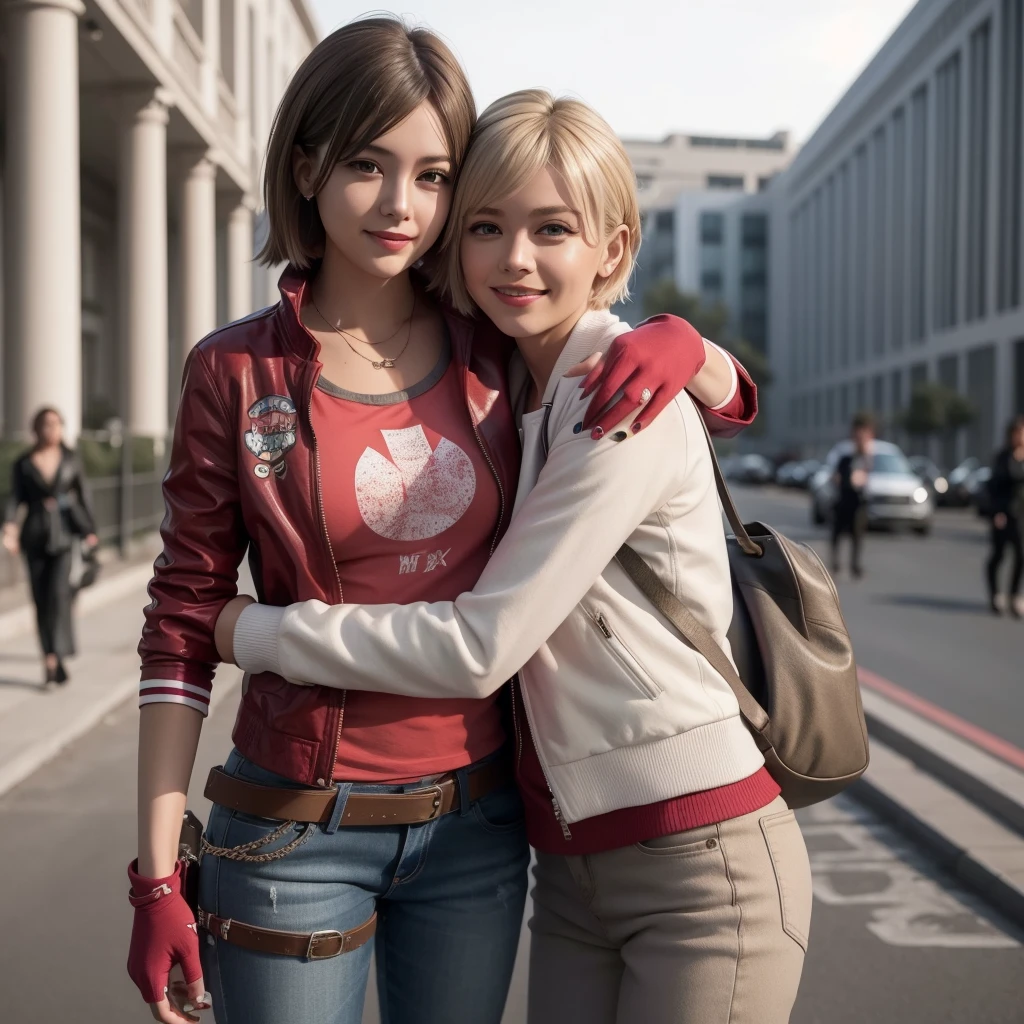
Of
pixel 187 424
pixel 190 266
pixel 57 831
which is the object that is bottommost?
pixel 57 831

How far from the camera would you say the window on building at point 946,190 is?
53875mm

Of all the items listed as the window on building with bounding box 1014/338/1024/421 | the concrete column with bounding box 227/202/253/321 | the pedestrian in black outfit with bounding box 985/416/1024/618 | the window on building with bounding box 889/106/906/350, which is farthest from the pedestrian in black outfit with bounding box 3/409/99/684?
the window on building with bounding box 889/106/906/350

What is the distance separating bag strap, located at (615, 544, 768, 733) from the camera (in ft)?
5.88

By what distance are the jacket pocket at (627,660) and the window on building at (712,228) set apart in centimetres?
10070

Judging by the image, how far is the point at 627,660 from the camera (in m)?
1.77

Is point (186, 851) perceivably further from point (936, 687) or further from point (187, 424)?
point (936, 687)

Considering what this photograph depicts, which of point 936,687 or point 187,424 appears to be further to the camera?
point 936,687

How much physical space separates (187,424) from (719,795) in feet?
3.04

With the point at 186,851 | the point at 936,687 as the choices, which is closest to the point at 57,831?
the point at 186,851

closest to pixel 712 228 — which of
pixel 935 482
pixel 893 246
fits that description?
pixel 893 246

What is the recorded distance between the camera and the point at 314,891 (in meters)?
1.77

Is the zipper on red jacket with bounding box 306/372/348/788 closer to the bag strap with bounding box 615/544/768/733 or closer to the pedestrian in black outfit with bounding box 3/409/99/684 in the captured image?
the bag strap with bounding box 615/544/768/733

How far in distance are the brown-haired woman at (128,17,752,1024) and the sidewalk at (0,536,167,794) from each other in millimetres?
4646

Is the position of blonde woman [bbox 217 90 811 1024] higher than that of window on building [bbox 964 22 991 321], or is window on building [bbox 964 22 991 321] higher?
window on building [bbox 964 22 991 321]
